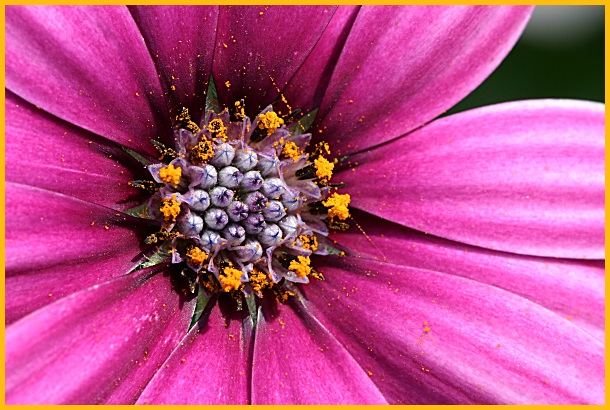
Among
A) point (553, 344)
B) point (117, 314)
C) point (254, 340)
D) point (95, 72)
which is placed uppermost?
point (95, 72)

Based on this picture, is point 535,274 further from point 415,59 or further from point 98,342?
point 98,342

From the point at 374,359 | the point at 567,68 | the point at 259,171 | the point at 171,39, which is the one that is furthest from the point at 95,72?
the point at 567,68

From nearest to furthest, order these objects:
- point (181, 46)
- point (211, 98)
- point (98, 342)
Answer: point (98, 342) → point (181, 46) → point (211, 98)

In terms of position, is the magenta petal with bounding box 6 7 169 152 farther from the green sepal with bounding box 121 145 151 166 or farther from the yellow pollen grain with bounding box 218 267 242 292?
the yellow pollen grain with bounding box 218 267 242 292

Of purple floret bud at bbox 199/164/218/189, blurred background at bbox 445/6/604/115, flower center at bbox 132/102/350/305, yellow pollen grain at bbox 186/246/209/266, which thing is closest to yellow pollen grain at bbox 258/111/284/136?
flower center at bbox 132/102/350/305

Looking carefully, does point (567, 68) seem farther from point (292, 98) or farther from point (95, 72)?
point (95, 72)

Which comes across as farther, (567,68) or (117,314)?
(567,68)

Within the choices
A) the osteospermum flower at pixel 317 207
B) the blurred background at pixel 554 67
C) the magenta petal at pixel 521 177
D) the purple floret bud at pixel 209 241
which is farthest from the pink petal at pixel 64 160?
the blurred background at pixel 554 67

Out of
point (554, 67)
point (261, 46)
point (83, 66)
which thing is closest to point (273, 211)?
point (261, 46)
